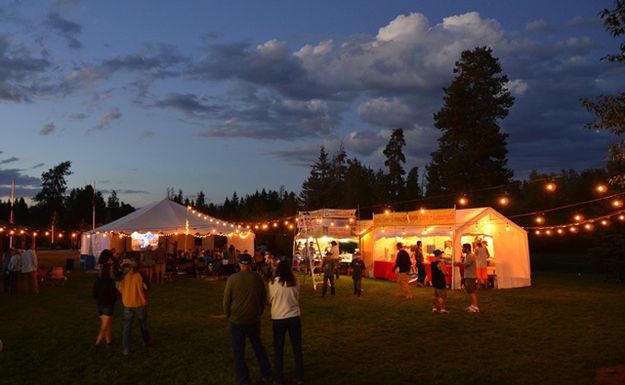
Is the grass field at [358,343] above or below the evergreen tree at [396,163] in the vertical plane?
below

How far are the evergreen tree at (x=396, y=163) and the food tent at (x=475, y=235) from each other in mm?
23654

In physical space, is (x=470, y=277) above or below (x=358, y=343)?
above

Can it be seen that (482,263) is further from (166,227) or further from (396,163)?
(396,163)

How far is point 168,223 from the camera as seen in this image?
22.9 meters

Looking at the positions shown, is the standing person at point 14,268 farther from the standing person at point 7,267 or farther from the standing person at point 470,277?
the standing person at point 470,277

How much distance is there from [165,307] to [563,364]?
28.3ft

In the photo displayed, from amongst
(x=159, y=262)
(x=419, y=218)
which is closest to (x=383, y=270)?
(x=419, y=218)

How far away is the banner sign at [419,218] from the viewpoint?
18109 millimetres

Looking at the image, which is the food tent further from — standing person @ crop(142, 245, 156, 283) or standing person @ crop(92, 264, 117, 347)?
standing person @ crop(92, 264, 117, 347)

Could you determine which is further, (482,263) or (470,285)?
(482,263)

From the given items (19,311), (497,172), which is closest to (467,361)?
(19,311)

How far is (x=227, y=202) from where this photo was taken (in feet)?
248

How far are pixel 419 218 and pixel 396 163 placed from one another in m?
25.5

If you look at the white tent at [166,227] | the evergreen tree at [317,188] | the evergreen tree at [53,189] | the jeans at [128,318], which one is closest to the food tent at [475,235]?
the white tent at [166,227]
